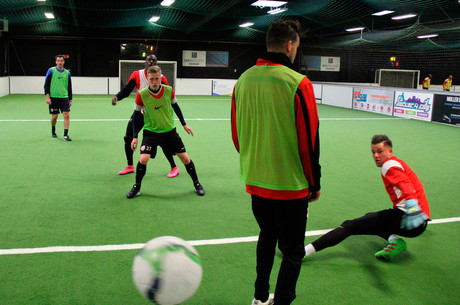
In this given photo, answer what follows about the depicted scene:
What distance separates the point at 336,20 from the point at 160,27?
9.95 meters

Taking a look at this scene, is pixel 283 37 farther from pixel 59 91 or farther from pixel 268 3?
pixel 268 3

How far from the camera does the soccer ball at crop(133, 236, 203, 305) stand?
96.1 inches

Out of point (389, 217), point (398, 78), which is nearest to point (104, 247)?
point (389, 217)

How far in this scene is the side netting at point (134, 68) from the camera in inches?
1080

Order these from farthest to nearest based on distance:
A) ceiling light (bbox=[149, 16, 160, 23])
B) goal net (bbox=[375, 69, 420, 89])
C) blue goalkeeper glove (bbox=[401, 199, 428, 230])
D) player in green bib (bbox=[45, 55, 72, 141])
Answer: goal net (bbox=[375, 69, 420, 89]) → ceiling light (bbox=[149, 16, 160, 23]) → player in green bib (bbox=[45, 55, 72, 141]) → blue goalkeeper glove (bbox=[401, 199, 428, 230])

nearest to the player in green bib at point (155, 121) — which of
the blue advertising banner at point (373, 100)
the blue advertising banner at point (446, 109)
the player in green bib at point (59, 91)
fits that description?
the player in green bib at point (59, 91)

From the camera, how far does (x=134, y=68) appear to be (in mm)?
28047

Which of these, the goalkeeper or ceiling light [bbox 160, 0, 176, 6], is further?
ceiling light [bbox 160, 0, 176, 6]

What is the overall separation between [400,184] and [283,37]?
185 centimetres

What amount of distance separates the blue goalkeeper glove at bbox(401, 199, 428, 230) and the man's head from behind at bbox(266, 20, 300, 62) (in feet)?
5.62

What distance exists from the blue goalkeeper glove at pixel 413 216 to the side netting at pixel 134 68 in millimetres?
25294

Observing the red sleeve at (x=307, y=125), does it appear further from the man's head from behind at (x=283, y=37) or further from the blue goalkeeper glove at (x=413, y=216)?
the blue goalkeeper glove at (x=413, y=216)

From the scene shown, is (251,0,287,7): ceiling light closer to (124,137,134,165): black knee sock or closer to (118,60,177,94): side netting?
(118,60,177,94): side netting

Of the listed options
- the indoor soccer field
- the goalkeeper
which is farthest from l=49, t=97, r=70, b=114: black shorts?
the goalkeeper
